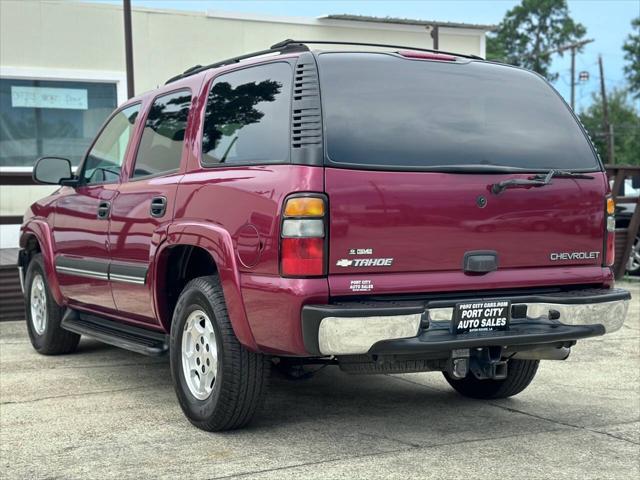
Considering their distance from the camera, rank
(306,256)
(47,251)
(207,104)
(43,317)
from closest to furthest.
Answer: (306,256) < (207,104) < (47,251) < (43,317)

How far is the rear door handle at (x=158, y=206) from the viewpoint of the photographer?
5441 mm

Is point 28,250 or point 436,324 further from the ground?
point 28,250

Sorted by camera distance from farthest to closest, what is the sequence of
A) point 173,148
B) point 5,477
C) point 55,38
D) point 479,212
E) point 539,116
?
point 55,38 → point 173,148 → point 539,116 → point 479,212 → point 5,477

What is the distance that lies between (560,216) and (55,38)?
1141 centimetres

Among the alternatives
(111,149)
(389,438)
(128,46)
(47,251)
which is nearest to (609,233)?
(389,438)

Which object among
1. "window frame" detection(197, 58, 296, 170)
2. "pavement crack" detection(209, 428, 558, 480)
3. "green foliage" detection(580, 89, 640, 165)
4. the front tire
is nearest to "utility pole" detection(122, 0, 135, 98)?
"window frame" detection(197, 58, 296, 170)

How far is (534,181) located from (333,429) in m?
1.66

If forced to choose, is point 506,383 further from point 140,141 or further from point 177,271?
point 140,141

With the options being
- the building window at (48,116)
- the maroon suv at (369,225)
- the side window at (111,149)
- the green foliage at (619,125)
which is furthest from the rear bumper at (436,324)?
the green foliage at (619,125)

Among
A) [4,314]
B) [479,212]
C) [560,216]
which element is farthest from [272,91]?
[4,314]

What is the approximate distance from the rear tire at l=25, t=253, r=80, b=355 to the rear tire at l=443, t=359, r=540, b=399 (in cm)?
315

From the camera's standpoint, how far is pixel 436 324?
4.49m

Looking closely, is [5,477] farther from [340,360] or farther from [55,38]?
[55,38]

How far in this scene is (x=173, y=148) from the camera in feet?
18.6
